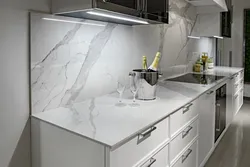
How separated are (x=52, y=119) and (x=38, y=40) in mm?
476

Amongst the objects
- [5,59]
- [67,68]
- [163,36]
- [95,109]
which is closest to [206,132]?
[163,36]

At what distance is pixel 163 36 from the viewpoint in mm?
2982

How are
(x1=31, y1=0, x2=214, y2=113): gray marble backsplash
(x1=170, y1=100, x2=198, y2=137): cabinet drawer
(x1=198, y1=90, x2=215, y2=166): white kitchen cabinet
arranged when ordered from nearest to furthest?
(x1=31, y1=0, x2=214, y2=113): gray marble backsplash, (x1=170, y1=100, x2=198, y2=137): cabinet drawer, (x1=198, y1=90, x2=215, y2=166): white kitchen cabinet

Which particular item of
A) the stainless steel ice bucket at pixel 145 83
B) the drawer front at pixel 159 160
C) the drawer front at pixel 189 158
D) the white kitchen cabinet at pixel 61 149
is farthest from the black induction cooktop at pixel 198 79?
the white kitchen cabinet at pixel 61 149

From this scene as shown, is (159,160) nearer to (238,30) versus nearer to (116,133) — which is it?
(116,133)

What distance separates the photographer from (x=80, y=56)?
1.80 m

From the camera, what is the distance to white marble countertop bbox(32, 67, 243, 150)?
1203 mm

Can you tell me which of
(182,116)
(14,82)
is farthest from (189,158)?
(14,82)

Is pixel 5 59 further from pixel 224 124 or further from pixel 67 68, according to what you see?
pixel 224 124

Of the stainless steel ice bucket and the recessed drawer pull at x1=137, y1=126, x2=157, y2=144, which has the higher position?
the stainless steel ice bucket

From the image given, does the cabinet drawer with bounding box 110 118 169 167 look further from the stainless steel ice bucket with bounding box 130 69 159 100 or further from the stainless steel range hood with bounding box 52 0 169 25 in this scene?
the stainless steel range hood with bounding box 52 0 169 25

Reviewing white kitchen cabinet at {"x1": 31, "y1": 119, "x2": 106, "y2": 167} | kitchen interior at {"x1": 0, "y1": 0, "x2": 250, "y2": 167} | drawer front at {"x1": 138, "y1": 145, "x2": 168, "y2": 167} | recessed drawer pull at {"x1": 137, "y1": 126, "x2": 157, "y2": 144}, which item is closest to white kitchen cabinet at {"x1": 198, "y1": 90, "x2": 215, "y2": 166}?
kitchen interior at {"x1": 0, "y1": 0, "x2": 250, "y2": 167}

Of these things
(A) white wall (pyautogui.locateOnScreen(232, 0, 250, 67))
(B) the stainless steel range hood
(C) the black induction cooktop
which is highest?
(A) white wall (pyautogui.locateOnScreen(232, 0, 250, 67))

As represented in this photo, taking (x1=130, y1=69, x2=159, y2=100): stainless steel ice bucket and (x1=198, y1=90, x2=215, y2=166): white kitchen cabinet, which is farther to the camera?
(x1=198, y1=90, x2=215, y2=166): white kitchen cabinet
